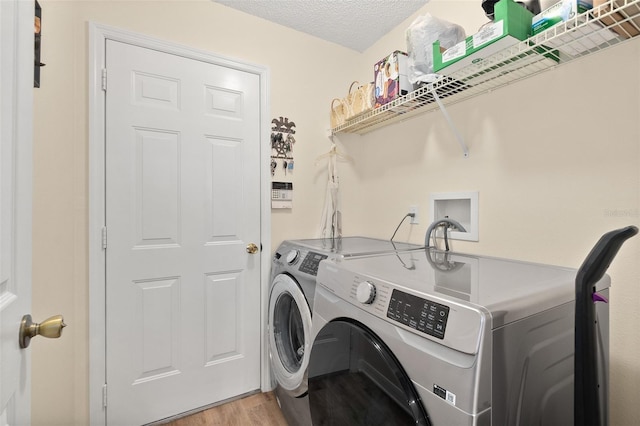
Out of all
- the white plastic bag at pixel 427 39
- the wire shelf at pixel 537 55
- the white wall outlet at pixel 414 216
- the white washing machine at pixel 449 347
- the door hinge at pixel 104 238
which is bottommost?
the white washing machine at pixel 449 347

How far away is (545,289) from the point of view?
803 millimetres

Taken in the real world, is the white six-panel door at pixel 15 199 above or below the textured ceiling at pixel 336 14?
below

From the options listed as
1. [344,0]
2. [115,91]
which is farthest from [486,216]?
[115,91]

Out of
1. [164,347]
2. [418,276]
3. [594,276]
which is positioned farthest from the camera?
[164,347]

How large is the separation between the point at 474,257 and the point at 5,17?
1638 mm

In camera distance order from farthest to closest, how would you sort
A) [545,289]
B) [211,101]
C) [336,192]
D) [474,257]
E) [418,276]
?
[336,192] → [211,101] → [474,257] → [418,276] → [545,289]

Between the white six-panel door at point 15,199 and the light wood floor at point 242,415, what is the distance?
1.27 meters

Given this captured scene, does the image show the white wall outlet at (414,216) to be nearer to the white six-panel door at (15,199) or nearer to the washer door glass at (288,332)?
the washer door glass at (288,332)

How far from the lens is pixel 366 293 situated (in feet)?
2.95

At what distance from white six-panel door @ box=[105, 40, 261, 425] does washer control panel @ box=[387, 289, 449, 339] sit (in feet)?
4.16

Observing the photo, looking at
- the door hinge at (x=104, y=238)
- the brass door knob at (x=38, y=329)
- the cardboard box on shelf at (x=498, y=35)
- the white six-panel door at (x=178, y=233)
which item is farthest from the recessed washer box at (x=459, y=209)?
the door hinge at (x=104, y=238)

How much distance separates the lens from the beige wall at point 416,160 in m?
1.03

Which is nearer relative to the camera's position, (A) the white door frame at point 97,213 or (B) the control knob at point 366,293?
(B) the control knob at point 366,293

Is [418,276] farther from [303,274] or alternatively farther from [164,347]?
[164,347]
